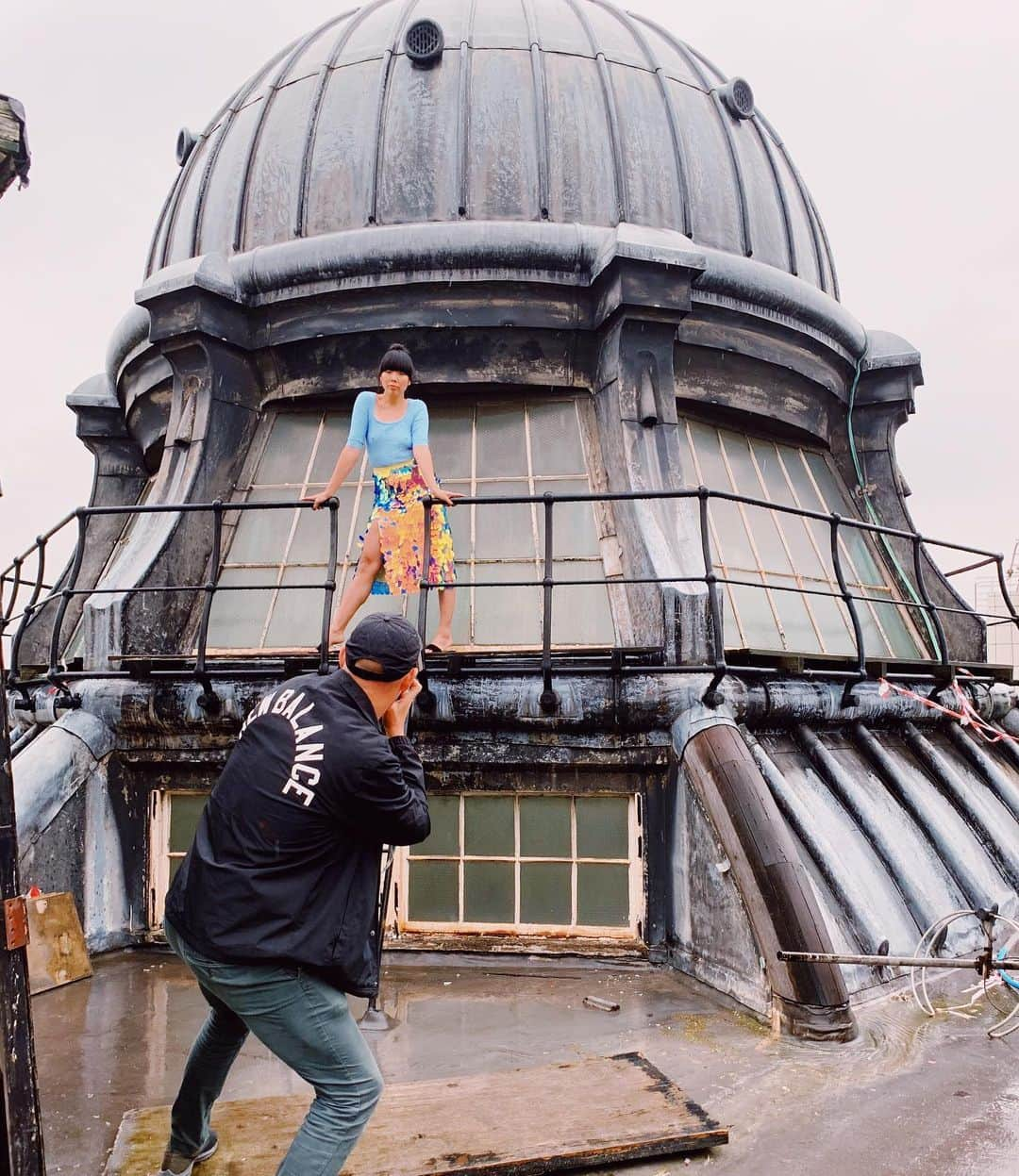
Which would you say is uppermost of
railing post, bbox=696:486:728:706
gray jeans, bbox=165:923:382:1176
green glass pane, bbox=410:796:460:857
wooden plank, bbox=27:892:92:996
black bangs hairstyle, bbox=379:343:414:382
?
black bangs hairstyle, bbox=379:343:414:382

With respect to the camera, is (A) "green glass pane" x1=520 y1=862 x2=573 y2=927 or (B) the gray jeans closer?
(B) the gray jeans

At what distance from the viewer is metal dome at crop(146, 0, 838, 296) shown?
8562 mm

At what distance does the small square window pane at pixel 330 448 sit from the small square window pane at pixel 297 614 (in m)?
0.88

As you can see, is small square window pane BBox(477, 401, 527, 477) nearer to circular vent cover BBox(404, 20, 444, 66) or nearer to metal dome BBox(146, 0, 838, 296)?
metal dome BBox(146, 0, 838, 296)

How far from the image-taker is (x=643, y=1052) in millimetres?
4305

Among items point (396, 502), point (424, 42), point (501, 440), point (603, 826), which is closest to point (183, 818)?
point (396, 502)

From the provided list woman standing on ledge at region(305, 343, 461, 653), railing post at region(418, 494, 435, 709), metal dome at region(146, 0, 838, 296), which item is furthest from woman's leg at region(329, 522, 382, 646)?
metal dome at region(146, 0, 838, 296)

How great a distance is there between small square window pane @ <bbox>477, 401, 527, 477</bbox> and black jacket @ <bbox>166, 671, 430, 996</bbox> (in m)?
5.15

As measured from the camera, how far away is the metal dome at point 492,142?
8.56 m

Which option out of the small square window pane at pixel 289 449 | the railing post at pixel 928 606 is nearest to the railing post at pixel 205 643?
the small square window pane at pixel 289 449

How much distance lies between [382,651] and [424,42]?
8210 millimetres

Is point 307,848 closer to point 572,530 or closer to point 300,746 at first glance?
point 300,746

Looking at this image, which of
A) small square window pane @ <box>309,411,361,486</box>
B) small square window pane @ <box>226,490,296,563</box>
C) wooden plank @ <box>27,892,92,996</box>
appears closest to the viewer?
wooden plank @ <box>27,892,92,996</box>

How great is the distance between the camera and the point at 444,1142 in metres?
3.32
